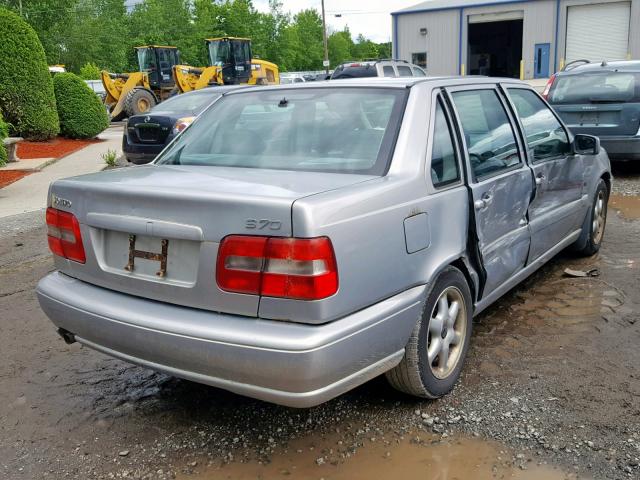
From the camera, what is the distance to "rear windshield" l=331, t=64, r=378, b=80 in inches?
764

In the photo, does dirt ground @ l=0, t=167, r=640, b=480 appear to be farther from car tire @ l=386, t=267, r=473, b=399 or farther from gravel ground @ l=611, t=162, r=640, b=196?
gravel ground @ l=611, t=162, r=640, b=196

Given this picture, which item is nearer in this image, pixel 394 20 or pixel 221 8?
pixel 394 20

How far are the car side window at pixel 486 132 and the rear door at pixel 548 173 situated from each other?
0.23m

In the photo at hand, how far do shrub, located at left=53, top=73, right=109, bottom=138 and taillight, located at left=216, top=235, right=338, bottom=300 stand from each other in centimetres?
1729

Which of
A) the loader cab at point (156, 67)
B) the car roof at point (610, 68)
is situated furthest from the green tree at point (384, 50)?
the car roof at point (610, 68)

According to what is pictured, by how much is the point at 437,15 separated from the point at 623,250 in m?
39.9

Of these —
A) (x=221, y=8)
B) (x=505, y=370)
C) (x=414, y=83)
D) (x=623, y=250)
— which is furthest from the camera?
(x=221, y=8)

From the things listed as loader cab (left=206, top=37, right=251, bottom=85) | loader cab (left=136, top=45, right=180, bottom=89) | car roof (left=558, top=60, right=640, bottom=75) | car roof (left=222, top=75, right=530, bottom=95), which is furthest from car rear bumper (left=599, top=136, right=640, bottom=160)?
loader cab (left=136, top=45, right=180, bottom=89)

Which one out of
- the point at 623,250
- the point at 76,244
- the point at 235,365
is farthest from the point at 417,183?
the point at 623,250

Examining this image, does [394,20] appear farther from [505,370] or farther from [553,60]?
[505,370]

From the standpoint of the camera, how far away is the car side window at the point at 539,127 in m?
4.34

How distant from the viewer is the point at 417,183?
3051 mm

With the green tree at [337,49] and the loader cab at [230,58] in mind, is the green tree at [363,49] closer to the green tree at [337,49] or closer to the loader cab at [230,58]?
the green tree at [337,49]

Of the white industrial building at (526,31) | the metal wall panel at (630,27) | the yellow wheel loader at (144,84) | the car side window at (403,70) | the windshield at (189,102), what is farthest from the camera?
the white industrial building at (526,31)
